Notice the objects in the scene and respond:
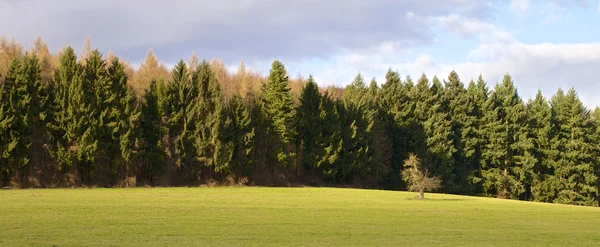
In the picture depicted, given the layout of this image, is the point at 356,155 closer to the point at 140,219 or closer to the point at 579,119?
the point at 579,119

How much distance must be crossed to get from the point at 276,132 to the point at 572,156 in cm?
4062

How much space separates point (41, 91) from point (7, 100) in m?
3.18

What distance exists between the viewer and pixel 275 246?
65.7 feet

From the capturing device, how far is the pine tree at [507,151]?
78.8m

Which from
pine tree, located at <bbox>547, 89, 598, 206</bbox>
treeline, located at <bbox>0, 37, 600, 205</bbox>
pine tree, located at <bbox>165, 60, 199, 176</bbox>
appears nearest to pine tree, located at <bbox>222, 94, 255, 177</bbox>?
treeline, located at <bbox>0, 37, 600, 205</bbox>

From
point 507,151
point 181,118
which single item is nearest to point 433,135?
point 507,151

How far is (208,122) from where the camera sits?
2489 inches

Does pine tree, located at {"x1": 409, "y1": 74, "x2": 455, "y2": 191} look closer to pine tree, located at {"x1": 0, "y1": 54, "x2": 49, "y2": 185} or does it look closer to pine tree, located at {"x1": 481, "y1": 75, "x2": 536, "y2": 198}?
pine tree, located at {"x1": 481, "y1": 75, "x2": 536, "y2": 198}

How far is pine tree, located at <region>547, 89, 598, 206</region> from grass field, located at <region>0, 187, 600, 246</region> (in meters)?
42.9

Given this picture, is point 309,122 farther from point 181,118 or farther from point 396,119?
point 181,118

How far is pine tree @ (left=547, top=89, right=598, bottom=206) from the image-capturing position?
77.8 metres

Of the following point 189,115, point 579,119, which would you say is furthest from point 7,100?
point 579,119

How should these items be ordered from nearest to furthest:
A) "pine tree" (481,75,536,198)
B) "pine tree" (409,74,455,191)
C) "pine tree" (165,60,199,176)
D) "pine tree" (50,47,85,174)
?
"pine tree" (50,47,85,174) → "pine tree" (165,60,199,176) → "pine tree" (409,74,455,191) → "pine tree" (481,75,536,198)

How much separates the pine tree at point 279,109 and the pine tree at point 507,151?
29.4m
